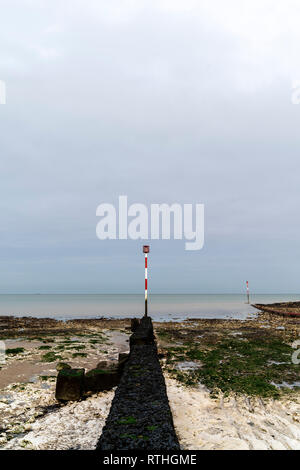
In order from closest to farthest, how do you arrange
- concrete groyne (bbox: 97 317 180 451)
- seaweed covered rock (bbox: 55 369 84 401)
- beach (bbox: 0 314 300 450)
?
concrete groyne (bbox: 97 317 180 451)
beach (bbox: 0 314 300 450)
seaweed covered rock (bbox: 55 369 84 401)

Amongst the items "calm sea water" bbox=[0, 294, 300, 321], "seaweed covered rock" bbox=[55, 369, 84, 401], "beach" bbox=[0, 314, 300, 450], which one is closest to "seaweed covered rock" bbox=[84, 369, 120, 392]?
"beach" bbox=[0, 314, 300, 450]

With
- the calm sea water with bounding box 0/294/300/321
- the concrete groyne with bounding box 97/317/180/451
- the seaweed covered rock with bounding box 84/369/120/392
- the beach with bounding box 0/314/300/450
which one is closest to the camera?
the concrete groyne with bounding box 97/317/180/451

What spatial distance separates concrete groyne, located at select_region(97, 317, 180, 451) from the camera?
396cm

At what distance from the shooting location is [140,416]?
15.7 ft

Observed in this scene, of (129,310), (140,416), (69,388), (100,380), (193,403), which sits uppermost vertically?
(140,416)

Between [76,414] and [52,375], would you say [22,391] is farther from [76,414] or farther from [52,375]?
[76,414]

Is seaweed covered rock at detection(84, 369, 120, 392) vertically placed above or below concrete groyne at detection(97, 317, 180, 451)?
below

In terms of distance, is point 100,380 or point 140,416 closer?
point 140,416

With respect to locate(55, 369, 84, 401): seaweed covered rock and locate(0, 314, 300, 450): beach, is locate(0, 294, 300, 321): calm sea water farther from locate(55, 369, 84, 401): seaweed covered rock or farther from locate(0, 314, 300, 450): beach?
locate(55, 369, 84, 401): seaweed covered rock

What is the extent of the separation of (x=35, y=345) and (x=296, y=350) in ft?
50.4

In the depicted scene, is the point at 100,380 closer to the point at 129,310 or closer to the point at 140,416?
the point at 140,416

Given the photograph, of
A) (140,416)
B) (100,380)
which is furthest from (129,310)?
(140,416)

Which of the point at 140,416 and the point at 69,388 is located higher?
the point at 140,416
